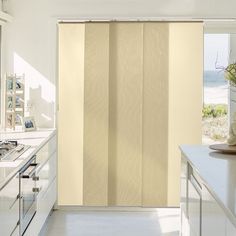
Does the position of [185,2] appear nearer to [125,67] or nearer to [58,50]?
[125,67]

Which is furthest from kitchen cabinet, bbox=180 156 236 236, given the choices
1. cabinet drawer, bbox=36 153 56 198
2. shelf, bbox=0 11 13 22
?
shelf, bbox=0 11 13 22

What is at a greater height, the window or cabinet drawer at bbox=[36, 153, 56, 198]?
the window

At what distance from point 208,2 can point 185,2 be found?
0.79 ft

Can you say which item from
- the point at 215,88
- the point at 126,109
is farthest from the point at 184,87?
the point at 126,109

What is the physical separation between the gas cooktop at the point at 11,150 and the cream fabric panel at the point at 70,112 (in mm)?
1407

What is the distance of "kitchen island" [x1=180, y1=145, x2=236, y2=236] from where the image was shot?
1.92 m

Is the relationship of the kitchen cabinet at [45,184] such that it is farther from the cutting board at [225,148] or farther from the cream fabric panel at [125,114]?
the cutting board at [225,148]

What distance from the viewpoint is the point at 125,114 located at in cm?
500

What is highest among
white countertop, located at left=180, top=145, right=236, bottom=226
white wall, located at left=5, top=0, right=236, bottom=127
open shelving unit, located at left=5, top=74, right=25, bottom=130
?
white wall, located at left=5, top=0, right=236, bottom=127

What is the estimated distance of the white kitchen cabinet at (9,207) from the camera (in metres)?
2.46

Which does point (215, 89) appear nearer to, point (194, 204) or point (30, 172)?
point (194, 204)

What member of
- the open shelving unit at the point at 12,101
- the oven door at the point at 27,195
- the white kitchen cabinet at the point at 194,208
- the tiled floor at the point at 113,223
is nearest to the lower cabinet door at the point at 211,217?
the white kitchen cabinet at the point at 194,208

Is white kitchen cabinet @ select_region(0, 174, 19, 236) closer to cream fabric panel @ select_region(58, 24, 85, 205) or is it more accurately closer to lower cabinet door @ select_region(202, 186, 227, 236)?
lower cabinet door @ select_region(202, 186, 227, 236)

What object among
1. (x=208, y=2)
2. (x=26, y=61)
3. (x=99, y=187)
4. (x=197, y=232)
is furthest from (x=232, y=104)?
(x=197, y=232)
